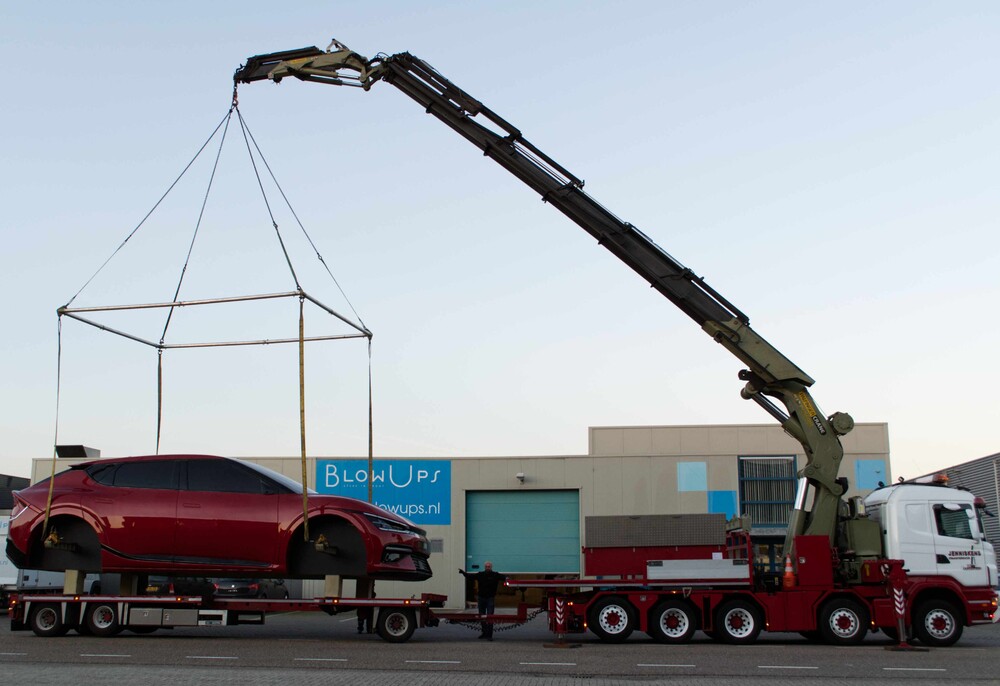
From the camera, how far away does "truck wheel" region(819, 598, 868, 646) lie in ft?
54.5

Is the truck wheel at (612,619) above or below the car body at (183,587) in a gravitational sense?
below

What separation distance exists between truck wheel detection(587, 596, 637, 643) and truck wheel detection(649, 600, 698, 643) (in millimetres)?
370

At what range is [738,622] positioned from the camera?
16.8m

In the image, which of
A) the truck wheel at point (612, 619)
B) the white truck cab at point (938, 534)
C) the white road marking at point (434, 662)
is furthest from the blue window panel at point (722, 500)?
the white road marking at point (434, 662)

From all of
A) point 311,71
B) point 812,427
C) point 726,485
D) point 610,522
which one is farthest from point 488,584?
point 726,485

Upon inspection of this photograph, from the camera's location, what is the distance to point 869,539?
57.2 feet

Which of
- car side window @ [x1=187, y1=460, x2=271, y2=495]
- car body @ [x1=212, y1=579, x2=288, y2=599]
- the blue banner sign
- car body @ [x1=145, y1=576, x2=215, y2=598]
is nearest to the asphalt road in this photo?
car body @ [x1=145, y1=576, x2=215, y2=598]

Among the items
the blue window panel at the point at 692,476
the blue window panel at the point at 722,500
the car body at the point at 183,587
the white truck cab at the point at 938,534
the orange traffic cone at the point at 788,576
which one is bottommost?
the car body at the point at 183,587

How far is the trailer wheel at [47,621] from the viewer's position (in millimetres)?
16609

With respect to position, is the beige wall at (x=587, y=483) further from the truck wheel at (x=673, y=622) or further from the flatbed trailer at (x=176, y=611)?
the flatbed trailer at (x=176, y=611)

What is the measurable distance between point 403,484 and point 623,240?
16401 mm

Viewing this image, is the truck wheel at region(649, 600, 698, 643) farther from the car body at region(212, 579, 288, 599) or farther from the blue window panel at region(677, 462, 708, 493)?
the blue window panel at region(677, 462, 708, 493)

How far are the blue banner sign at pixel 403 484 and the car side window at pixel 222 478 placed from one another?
16114mm

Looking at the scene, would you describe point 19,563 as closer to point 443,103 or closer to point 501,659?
point 501,659
